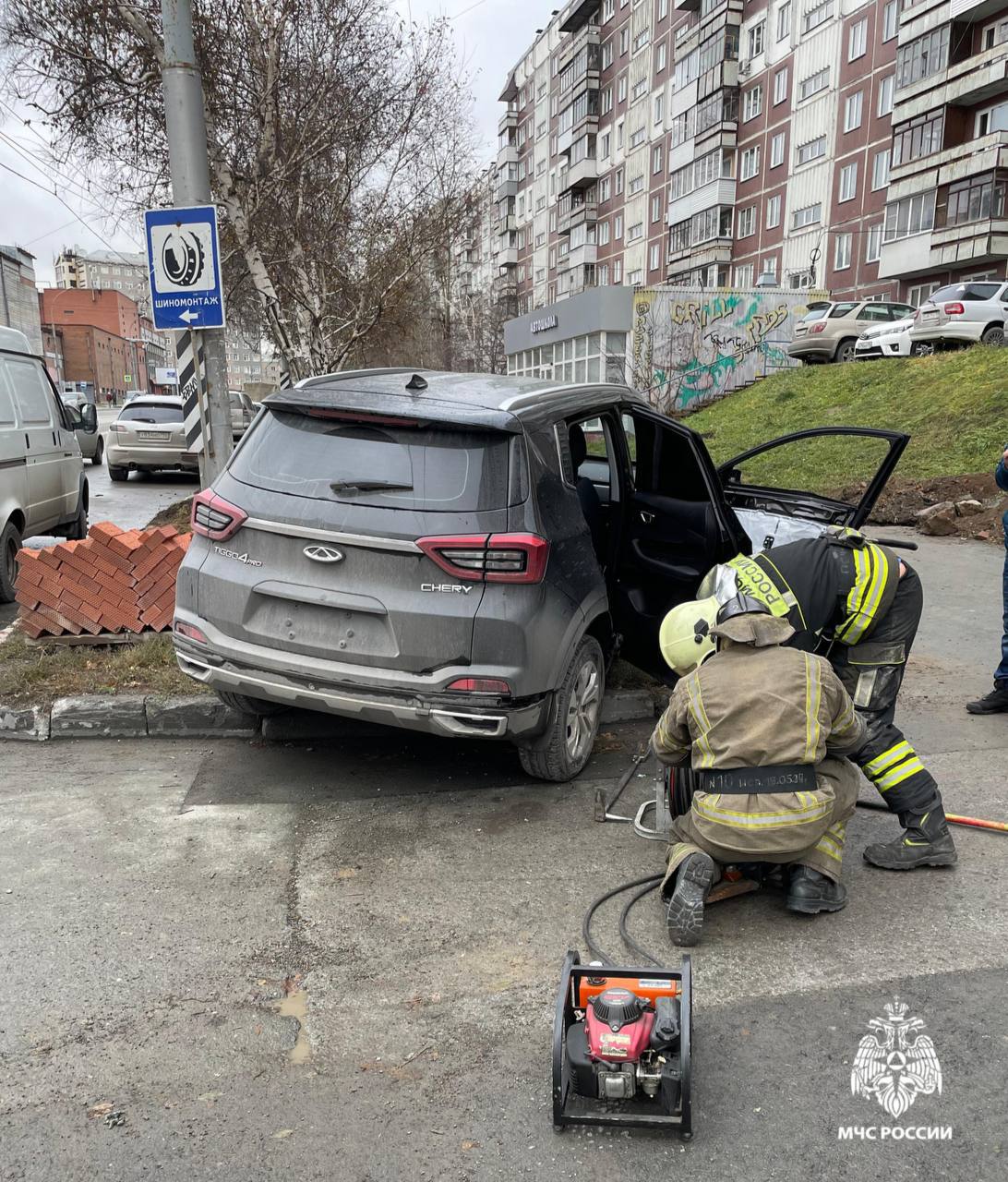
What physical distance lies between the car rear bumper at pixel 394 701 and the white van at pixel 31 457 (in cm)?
461

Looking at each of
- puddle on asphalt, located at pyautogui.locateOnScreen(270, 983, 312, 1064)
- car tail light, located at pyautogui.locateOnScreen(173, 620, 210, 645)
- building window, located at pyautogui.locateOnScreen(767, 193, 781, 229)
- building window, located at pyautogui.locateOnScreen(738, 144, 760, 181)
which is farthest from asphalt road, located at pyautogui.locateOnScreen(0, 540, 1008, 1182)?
building window, located at pyautogui.locateOnScreen(738, 144, 760, 181)

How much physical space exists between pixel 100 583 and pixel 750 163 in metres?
44.3

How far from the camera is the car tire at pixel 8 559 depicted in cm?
773

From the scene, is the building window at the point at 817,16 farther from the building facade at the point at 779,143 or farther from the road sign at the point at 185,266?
the road sign at the point at 185,266

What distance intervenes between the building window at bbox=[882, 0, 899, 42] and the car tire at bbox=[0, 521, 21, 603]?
1492 inches

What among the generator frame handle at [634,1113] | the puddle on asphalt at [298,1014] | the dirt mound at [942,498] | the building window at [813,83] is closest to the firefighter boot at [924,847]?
the generator frame handle at [634,1113]

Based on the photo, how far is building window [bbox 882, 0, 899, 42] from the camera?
34781mm

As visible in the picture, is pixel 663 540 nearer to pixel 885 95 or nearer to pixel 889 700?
pixel 889 700

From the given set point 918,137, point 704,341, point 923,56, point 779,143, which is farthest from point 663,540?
point 779,143

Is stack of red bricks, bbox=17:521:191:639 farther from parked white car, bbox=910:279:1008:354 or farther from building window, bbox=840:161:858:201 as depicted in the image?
building window, bbox=840:161:858:201

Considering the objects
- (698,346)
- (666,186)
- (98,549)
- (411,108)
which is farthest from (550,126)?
(98,549)

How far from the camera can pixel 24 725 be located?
5.05 metres

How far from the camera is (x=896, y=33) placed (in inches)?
1363

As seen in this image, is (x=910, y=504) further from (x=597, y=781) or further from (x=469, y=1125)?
(x=469, y=1125)
